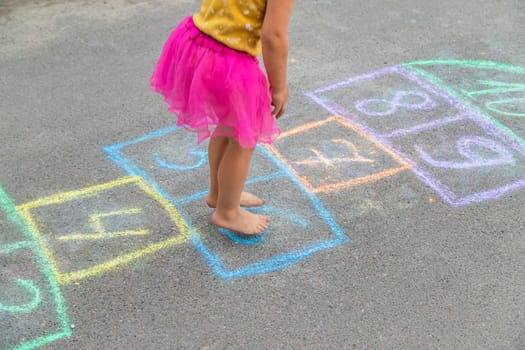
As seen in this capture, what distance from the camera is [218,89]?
7.94 feet

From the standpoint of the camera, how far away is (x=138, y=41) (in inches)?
175

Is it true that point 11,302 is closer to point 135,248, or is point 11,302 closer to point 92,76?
point 135,248

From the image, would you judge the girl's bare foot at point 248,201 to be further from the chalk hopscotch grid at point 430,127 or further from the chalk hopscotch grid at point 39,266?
the chalk hopscotch grid at point 430,127

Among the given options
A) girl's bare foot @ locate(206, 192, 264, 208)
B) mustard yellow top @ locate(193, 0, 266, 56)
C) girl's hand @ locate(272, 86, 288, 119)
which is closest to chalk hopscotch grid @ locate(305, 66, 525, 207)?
girl's bare foot @ locate(206, 192, 264, 208)

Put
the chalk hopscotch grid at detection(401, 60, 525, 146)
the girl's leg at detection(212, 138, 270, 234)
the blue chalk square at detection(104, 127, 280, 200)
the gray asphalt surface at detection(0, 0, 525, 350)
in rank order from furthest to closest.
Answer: the chalk hopscotch grid at detection(401, 60, 525, 146), the blue chalk square at detection(104, 127, 280, 200), the girl's leg at detection(212, 138, 270, 234), the gray asphalt surface at detection(0, 0, 525, 350)

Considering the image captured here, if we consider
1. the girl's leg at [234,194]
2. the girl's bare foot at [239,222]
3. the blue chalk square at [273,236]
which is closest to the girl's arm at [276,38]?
the girl's leg at [234,194]

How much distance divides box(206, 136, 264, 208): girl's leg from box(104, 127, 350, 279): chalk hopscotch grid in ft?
0.51

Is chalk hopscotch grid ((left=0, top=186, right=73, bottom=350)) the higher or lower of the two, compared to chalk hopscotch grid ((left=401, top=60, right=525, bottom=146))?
lower

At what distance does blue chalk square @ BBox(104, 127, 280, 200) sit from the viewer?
3133 millimetres

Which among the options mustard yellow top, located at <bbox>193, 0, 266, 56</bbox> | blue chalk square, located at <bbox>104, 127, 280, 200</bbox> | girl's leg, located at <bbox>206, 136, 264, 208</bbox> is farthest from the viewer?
blue chalk square, located at <bbox>104, 127, 280, 200</bbox>

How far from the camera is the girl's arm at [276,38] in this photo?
2.21 metres

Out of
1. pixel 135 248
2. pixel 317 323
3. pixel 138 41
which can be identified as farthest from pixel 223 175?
pixel 138 41

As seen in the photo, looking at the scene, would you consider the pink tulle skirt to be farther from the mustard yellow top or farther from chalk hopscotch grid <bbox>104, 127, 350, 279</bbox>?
chalk hopscotch grid <bbox>104, 127, 350, 279</bbox>

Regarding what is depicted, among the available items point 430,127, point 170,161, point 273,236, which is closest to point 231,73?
point 273,236
